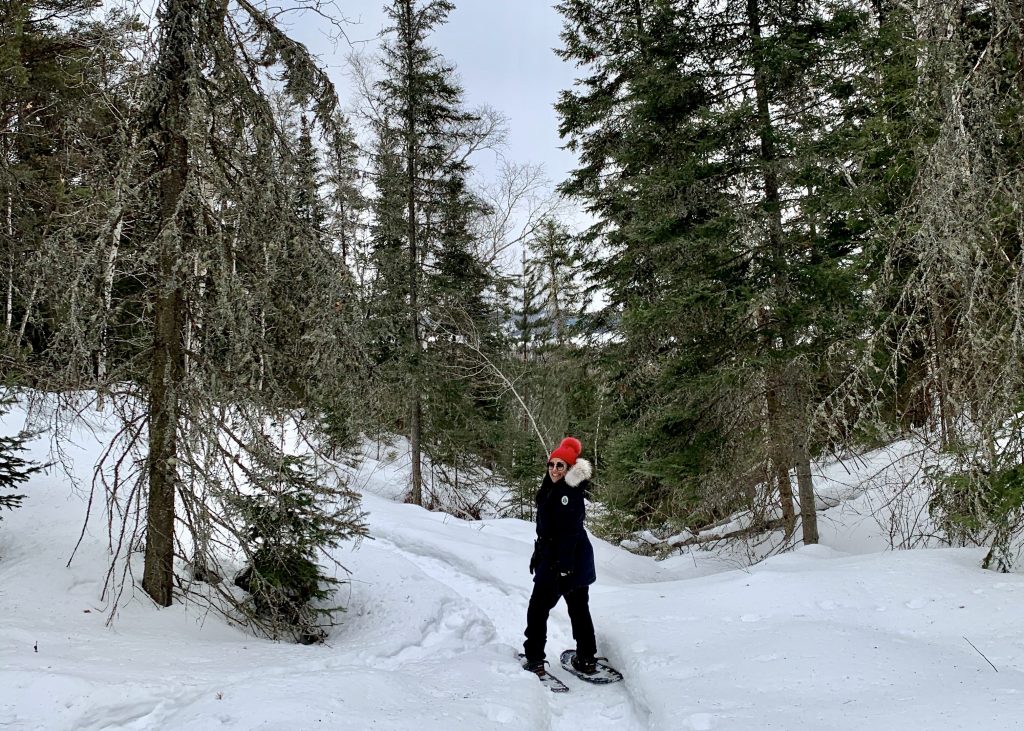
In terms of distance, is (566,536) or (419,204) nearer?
(566,536)

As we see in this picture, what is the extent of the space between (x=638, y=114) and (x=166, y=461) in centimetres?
839

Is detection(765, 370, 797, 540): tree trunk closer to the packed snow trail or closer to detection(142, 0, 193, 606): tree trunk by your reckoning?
the packed snow trail

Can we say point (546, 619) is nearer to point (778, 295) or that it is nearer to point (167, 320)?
point (167, 320)

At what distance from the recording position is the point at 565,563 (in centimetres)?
526

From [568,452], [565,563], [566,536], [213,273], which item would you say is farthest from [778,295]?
[213,273]

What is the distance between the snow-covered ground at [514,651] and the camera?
3.61m

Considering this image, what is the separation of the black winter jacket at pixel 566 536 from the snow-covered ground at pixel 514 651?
0.75 m

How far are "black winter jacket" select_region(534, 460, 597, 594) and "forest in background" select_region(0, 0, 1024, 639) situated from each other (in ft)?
6.59

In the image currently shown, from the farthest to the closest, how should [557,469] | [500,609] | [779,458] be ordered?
[779,458] → [500,609] → [557,469]

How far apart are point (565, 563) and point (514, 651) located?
117cm

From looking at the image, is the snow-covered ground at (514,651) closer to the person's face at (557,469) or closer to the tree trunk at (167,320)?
the tree trunk at (167,320)

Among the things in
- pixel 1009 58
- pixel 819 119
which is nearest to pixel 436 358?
pixel 819 119

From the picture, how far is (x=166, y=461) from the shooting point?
219 inches

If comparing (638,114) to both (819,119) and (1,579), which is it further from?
(1,579)
